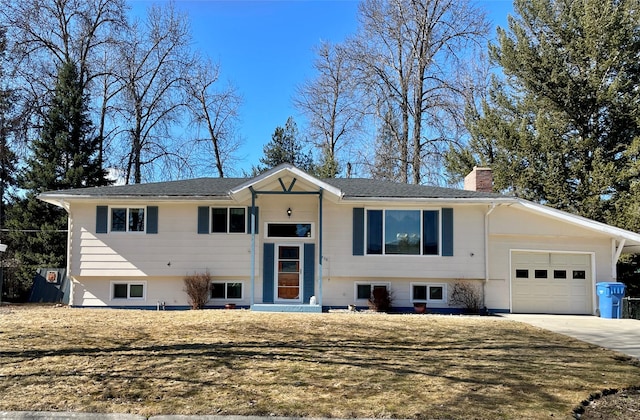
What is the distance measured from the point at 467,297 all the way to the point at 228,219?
7.66m

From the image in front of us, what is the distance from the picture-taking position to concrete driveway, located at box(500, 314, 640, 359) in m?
9.00

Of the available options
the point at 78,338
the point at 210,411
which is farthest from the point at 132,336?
the point at 210,411

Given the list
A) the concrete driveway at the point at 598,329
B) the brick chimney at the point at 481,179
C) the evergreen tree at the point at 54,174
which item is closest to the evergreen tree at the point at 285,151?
the evergreen tree at the point at 54,174

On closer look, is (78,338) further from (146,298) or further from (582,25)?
(582,25)

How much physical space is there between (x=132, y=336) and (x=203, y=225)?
6344 mm

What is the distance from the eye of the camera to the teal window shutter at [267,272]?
14.6 meters

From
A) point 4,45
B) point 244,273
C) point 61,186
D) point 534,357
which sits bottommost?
point 534,357

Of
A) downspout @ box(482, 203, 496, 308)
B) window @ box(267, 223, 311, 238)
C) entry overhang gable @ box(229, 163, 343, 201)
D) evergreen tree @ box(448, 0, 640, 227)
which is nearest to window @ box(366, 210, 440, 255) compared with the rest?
downspout @ box(482, 203, 496, 308)

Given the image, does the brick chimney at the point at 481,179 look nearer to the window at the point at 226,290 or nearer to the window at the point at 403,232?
the window at the point at 403,232

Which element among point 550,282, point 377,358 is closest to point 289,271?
point 377,358

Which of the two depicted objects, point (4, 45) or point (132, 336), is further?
point (4, 45)

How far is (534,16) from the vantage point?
74.9 feet

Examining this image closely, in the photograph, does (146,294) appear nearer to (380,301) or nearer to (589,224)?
(380,301)

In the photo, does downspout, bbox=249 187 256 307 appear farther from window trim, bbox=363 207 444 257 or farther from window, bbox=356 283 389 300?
window trim, bbox=363 207 444 257
